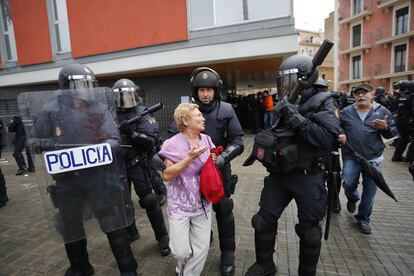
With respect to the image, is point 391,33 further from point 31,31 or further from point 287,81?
point 287,81

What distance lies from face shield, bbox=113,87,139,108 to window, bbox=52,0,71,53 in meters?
8.15

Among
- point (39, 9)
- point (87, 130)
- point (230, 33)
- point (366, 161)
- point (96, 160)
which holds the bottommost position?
point (366, 161)

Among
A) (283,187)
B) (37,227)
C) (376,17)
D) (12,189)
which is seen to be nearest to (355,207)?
(283,187)

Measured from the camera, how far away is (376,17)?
27594mm

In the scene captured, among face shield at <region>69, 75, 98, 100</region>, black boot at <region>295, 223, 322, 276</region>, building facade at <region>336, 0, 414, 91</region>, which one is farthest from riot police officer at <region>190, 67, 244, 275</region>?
building facade at <region>336, 0, 414, 91</region>

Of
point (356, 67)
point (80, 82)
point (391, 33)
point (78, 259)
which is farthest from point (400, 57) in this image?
point (78, 259)

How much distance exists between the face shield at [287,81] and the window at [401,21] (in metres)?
30.6

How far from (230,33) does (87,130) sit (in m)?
6.44

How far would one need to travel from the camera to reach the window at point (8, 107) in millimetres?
11742

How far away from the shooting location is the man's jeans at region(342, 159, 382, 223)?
3232 mm

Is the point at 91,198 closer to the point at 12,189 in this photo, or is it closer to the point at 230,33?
the point at 12,189

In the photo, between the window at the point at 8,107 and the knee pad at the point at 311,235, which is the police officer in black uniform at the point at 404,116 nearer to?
the knee pad at the point at 311,235

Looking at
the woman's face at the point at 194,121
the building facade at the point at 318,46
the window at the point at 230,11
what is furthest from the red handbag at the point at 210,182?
the building facade at the point at 318,46


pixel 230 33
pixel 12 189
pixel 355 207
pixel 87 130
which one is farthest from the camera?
pixel 230 33
